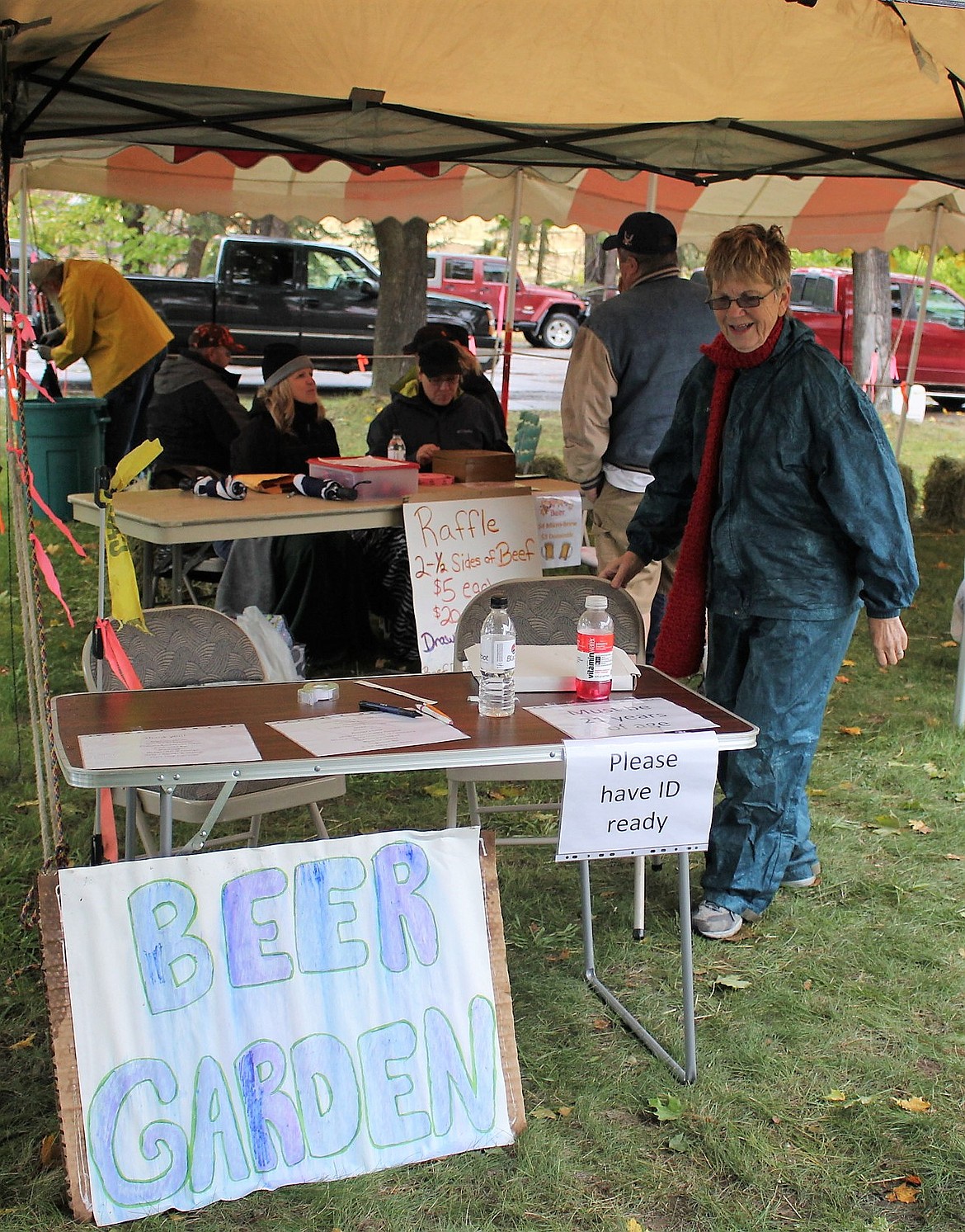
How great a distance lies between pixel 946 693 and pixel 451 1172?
→ 403cm

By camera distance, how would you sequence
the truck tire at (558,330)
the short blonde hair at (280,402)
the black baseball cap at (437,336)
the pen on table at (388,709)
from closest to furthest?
1. the pen on table at (388,709)
2. the short blonde hair at (280,402)
3. the black baseball cap at (437,336)
4. the truck tire at (558,330)

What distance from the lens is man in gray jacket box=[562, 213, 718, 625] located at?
476cm

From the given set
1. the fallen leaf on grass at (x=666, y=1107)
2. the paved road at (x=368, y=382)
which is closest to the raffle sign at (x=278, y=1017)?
the fallen leaf on grass at (x=666, y=1107)

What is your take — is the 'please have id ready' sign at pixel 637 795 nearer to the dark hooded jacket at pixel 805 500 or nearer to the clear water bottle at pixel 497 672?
the clear water bottle at pixel 497 672

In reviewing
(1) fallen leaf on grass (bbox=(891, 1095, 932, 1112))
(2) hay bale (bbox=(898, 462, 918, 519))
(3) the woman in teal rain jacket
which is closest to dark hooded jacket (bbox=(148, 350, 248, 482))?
(3) the woman in teal rain jacket

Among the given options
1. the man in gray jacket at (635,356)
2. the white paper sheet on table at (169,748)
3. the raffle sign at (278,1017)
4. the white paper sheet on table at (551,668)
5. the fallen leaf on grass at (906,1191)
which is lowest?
the fallen leaf on grass at (906,1191)

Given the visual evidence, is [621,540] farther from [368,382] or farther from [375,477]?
[368,382]

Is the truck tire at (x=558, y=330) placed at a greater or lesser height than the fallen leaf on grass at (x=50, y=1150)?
greater

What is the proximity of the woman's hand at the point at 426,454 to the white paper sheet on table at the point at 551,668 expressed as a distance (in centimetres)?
279

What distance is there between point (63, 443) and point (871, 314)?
8.69 meters

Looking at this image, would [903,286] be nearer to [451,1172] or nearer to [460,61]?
[460,61]

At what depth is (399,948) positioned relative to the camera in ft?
8.09

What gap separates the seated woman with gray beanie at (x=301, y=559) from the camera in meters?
5.90

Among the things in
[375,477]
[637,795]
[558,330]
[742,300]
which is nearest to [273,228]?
[558,330]
